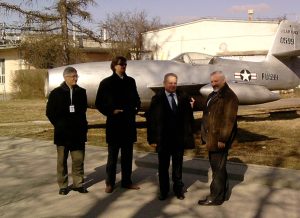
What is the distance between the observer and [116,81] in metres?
6.92

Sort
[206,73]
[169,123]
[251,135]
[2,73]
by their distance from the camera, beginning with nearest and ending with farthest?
[169,123] → [251,135] → [206,73] → [2,73]

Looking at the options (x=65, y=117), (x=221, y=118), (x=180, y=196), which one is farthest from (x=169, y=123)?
(x=65, y=117)

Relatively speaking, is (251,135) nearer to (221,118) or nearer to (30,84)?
(221,118)

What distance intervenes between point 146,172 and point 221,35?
1287 inches

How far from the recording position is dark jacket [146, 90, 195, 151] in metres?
6.40

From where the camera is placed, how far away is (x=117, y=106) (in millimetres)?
6883

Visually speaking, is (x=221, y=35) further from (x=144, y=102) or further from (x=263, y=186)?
(x=263, y=186)

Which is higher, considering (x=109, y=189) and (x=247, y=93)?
(x=247, y=93)

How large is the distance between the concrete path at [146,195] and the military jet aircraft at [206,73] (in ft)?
14.0

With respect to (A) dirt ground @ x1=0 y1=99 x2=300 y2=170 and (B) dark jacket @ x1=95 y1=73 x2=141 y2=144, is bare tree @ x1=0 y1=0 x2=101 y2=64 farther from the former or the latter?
(B) dark jacket @ x1=95 y1=73 x2=141 y2=144

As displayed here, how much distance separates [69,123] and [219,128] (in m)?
2.25

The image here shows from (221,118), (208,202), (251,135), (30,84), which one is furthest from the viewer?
(30,84)

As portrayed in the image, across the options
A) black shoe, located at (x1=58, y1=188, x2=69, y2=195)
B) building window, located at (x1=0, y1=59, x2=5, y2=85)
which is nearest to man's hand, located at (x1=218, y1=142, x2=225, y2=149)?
black shoe, located at (x1=58, y1=188, x2=69, y2=195)

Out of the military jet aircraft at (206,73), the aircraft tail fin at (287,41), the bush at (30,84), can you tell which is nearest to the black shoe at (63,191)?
the military jet aircraft at (206,73)
